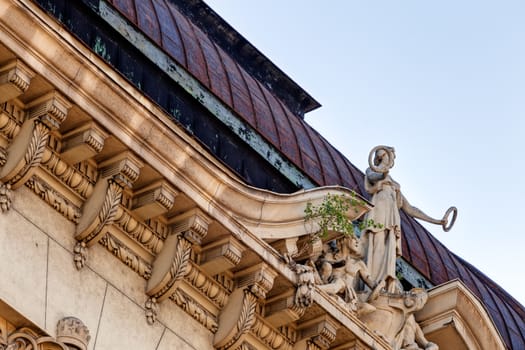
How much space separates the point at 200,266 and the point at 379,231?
4.50 meters

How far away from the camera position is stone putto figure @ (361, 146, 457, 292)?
26000 millimetres

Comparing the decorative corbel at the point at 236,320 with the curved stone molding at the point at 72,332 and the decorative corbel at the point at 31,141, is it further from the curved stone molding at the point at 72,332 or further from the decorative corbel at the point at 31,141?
the decorative corbel at the point at 31,141

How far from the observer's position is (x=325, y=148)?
1245 inches

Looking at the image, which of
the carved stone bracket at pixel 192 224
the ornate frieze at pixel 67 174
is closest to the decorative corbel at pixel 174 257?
the carved stone bracket at pixel 192 224

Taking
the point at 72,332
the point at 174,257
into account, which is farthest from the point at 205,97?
the point at 72,332

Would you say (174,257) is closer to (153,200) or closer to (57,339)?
(153,200)

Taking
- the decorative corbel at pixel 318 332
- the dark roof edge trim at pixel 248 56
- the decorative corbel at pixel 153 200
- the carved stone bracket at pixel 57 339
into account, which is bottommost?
the carved stone bracket at pixel 57 339

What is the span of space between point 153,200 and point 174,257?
776mm

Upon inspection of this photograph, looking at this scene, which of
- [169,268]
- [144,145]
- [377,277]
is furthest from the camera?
[377,277]

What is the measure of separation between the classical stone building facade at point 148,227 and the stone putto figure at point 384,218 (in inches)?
4.2

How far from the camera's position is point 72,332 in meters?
20.4

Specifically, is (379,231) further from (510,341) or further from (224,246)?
(510,341)

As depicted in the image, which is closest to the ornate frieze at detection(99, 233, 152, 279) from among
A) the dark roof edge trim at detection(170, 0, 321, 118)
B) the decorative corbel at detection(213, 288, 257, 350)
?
the decorative corbel at detection(213, 288, 257, 350)

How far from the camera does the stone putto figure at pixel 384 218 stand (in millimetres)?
26000
